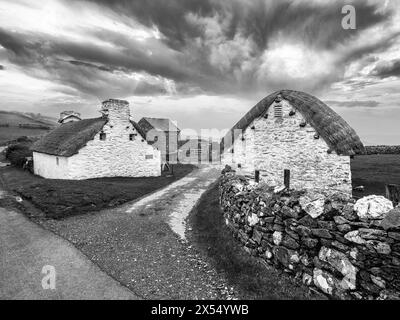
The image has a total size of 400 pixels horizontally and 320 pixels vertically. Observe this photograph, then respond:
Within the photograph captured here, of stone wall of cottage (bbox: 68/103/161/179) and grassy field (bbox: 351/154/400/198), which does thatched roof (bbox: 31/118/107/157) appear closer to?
stone wall of cottage (bbox: 68/103/161/179)

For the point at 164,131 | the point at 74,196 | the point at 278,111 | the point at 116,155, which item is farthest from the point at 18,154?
the point at 278,111

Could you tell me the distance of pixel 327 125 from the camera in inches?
519

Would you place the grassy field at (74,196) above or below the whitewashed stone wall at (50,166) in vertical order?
below

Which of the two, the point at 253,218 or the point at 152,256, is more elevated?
the point at 253,218

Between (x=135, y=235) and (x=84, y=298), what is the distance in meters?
4.39

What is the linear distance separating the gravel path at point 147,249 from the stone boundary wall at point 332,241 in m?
1.97

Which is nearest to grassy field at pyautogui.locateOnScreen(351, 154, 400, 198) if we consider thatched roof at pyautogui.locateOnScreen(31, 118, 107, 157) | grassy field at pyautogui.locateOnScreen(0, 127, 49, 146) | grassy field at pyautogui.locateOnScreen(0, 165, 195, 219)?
grassy field at pyautogui.locateOnScreen(0, 165, 195, 219)

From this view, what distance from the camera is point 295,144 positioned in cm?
1374

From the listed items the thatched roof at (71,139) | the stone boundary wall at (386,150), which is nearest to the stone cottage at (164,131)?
the thatched roof at (71,139)

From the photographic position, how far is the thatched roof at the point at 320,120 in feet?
42.5

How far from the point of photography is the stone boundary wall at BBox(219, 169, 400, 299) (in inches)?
197

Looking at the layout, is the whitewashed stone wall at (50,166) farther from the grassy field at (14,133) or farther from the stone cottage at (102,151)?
the grassy field at (14,133)
